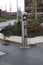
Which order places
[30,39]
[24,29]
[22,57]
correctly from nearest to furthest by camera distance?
[22,57], [24,29], [30,39]

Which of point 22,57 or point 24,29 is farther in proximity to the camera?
point 24,29

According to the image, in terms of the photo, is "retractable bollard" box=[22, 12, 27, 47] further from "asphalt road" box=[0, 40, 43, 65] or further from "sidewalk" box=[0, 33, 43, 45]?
"asphalt road" box=[0, 40, 43, 65]

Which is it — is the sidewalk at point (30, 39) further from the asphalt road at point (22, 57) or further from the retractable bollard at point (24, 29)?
the asphalt road at point (22, 57)

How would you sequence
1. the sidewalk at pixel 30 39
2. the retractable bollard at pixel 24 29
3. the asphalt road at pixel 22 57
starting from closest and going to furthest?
the asphalt road at pixel 22 57 < the retractable bollard at pixel 24 29 < the sidewalk at pixel 30 39

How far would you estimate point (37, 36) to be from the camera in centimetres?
1753

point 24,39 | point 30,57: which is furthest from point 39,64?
point 24,39

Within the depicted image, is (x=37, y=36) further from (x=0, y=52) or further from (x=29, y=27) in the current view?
(x=0, y=52)

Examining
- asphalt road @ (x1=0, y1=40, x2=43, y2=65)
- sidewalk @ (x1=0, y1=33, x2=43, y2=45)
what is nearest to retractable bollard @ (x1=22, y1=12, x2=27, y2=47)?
sidewalk @ (x1=0, y1=33, x2=43, y2=45)

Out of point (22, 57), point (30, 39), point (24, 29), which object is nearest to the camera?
point (22, 57)

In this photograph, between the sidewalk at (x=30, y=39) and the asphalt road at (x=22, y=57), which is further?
the sidewalk at (x=30, y=39)

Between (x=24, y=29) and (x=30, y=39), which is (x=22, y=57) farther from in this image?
(x=30, y=39)

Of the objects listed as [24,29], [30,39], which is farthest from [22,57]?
[30,39]

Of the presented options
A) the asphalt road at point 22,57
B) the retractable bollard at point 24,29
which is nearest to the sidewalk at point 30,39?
the retractable bollard at point 24,29

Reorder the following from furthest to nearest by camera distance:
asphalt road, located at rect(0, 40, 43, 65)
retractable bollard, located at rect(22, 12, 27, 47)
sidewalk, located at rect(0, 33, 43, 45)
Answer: sidewalk, located at rect(0, 33, 43, 45), retractable bollard, located at rect(22, 12, 27, 47), asphalt road, located at rect(0, 40, 43, 65)
